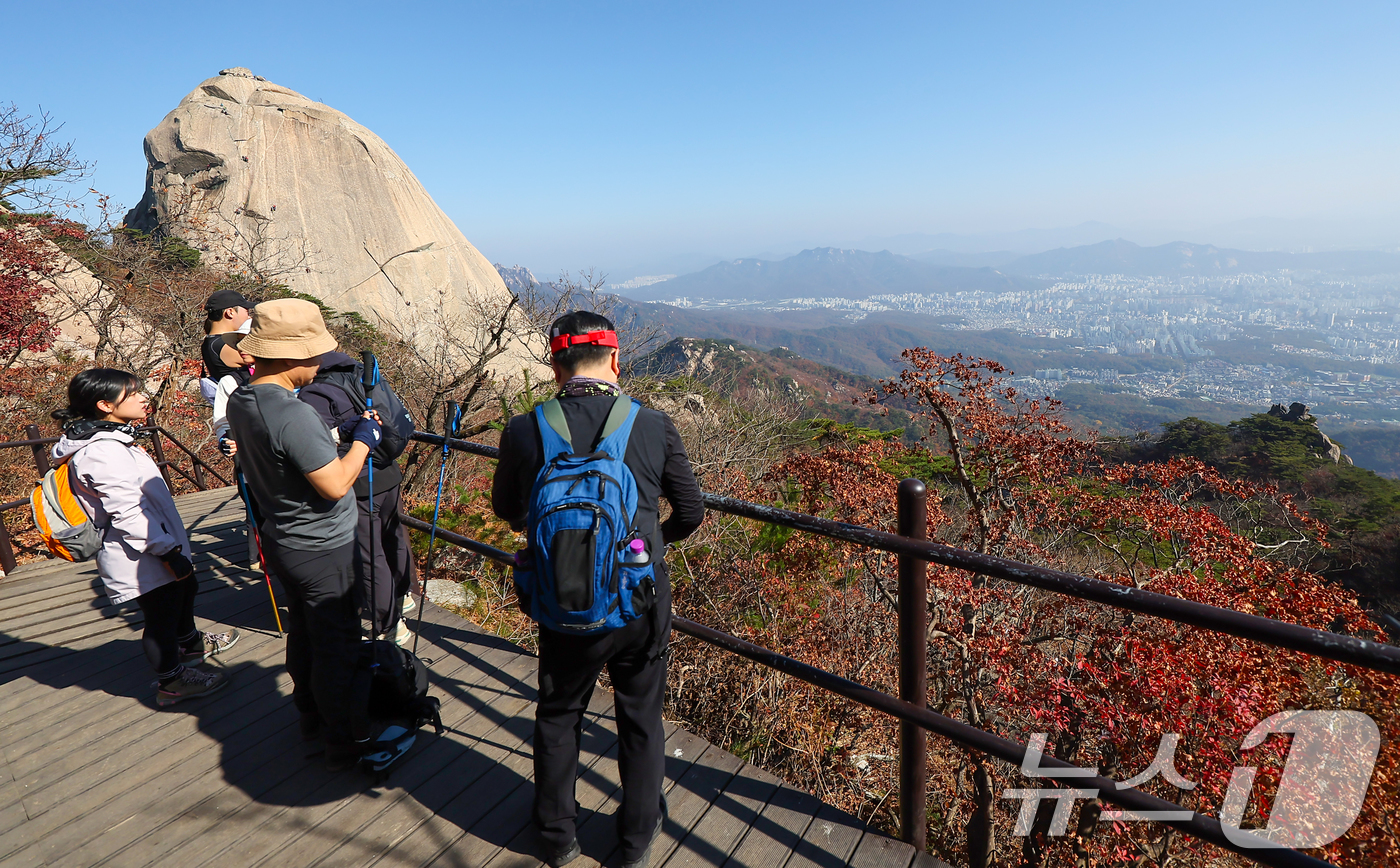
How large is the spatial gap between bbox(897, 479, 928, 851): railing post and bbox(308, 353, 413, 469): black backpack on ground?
212 cm

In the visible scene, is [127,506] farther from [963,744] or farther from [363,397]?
[963,744]

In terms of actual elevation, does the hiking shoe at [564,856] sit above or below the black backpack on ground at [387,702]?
below

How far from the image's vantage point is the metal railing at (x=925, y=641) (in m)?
1.31

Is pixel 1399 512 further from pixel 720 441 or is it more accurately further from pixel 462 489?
pixel 462 489

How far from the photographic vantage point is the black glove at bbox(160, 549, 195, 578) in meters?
2.77

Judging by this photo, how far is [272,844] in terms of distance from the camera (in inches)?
83.7

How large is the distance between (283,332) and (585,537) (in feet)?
4.27

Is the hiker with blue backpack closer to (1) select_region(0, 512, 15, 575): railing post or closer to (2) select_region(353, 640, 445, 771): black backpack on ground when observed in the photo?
(2) select_region(353, 640, 445, 771): black backpack on ground

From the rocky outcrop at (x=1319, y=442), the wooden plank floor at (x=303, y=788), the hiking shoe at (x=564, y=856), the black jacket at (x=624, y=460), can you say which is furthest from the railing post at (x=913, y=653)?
the rocky outcrop at (x=1319, y=442)

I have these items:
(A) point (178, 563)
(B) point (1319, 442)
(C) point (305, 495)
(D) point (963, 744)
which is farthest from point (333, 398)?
(B) point (1319, 442)

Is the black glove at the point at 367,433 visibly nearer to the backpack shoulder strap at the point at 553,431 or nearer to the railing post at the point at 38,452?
the backpack shoulder strap at the point at 553,431

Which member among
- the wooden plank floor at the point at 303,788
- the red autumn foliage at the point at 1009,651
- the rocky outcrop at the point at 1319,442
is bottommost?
the rocky outcrop at the point at 1319,442

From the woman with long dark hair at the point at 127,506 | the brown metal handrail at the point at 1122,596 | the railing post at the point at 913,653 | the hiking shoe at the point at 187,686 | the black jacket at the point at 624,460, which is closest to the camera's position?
the brown metal handrail at the point at 1122,596

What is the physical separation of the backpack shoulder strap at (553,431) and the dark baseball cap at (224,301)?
2.44 meters
